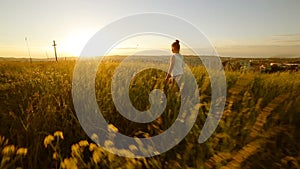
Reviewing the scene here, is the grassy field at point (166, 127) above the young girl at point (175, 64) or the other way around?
the other way around

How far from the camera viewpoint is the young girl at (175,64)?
5.28 m

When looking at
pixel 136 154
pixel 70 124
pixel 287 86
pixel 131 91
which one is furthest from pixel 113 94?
pixel 287 86

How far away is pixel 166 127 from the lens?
254cm

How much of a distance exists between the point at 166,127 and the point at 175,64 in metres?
3.04

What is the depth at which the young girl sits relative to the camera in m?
5.28

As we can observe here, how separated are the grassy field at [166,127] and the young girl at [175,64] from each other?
54.1 inches

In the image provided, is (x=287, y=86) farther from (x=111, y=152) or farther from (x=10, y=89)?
(x=10, y=89)

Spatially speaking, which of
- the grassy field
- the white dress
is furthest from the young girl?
the grassy field

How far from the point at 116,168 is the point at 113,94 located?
179cm

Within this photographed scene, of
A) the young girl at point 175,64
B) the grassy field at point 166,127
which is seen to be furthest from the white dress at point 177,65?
the grassy field at point 166,127

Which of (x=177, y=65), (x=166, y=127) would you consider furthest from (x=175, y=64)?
(x=166, y=127)

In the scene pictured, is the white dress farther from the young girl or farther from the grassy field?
the grassy field

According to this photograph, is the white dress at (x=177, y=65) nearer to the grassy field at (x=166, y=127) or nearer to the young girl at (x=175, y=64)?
the young girl at (x=175, y=64)

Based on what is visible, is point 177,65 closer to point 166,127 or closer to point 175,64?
point 175,64
